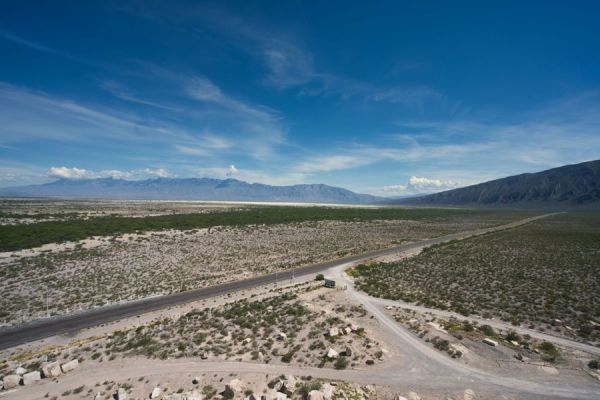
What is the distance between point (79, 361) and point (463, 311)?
2749 centimetres

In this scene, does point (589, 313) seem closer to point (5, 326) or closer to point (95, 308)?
point (95, 308)

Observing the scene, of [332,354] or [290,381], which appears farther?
[332,354]

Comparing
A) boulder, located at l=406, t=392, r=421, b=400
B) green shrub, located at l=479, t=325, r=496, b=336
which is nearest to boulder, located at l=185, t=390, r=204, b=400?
boulder, located at l=406, t=392, r=421, b=400

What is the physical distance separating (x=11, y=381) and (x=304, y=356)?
50.9 feet

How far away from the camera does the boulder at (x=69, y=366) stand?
16961 mm

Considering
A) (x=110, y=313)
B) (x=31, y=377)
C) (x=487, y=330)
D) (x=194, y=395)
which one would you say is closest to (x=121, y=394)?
(x=194, y=395)

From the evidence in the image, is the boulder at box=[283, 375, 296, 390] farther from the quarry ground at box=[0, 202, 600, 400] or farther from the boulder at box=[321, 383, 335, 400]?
the boulder at box=[321, 383, 335, 400]

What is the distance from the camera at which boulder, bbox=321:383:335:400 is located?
13852 millimetres

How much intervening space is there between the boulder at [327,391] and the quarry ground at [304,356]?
50 mm

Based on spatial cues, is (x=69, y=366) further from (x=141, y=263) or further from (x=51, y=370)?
(x=141, y=263)

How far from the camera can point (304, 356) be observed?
18.0 m

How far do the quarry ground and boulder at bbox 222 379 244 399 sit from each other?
58 mm

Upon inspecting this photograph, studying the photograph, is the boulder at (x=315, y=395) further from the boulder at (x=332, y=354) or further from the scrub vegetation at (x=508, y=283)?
the scrub vegetation at (x=508, y=283)

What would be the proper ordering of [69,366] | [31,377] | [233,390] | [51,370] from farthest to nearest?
1. [69,366]
2. [51,370]
3. [31,377]
4. [233,390]
